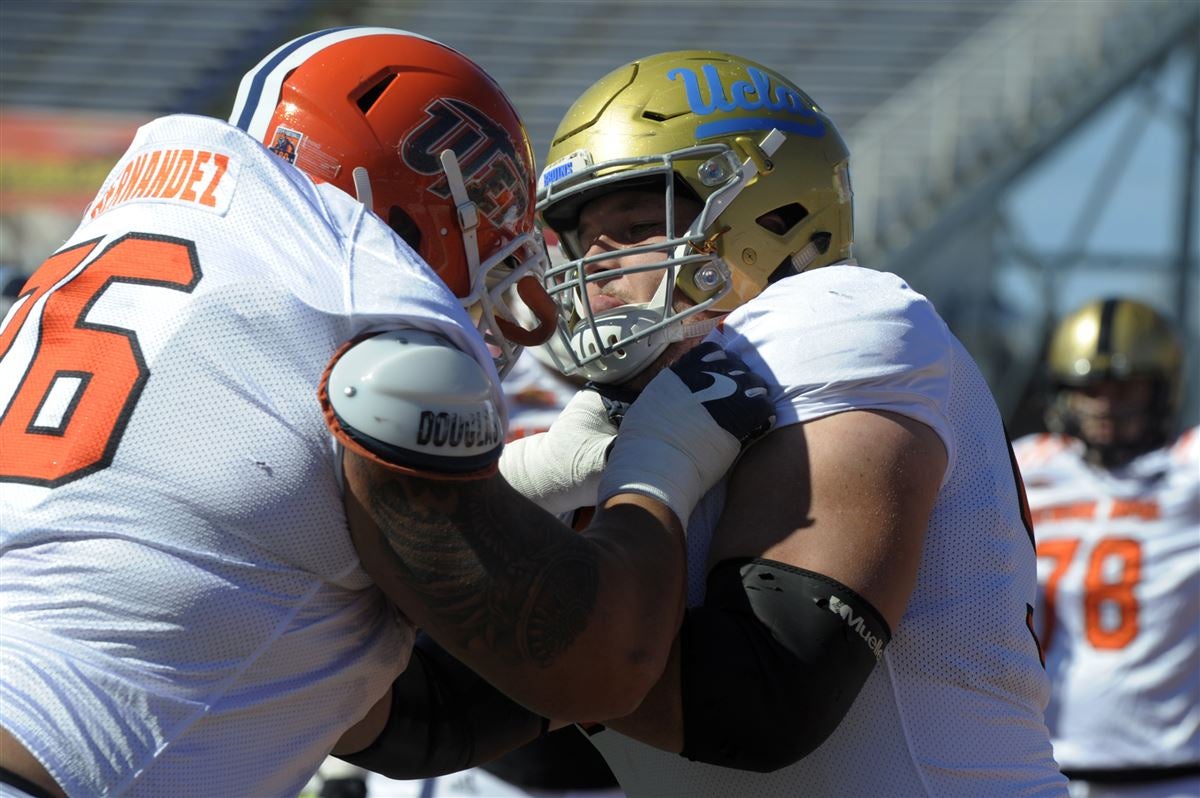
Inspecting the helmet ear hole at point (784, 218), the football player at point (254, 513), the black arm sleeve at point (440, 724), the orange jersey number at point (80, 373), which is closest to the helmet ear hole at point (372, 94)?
the football player at point (254, 513)

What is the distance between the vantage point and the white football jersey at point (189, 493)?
1735 millimetres

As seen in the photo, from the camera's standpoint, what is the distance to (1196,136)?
14.1 m

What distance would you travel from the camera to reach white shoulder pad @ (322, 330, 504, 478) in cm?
172

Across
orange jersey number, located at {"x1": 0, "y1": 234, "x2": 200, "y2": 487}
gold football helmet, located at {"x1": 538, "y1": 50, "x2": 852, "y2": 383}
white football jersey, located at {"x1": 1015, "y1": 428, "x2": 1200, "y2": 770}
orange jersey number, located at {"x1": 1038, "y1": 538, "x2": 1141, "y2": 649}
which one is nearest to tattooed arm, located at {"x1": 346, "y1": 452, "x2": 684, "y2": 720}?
orange jersey number, located at {"x1": 0, "y1": 234, "x2": 200, "y2": 487}

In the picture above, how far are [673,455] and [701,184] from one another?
2.42 ft

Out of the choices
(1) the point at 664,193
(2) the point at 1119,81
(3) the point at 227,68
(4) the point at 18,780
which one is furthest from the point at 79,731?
(2) the point at 1119,81

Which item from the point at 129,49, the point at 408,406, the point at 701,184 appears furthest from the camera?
the point at 129,49

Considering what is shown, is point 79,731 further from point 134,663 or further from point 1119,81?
point 1119,81

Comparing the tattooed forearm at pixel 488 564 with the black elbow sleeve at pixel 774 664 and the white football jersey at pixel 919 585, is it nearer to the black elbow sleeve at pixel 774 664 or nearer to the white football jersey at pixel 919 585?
the black elbow sleeve at pixel 774 664

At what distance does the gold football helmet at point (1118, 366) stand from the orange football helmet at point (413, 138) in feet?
14.9

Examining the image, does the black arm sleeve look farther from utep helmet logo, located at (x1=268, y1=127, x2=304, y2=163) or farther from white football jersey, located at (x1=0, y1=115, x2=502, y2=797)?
utep helmet logo, located at (x1=268, y1=127, x2=304, y2=163)

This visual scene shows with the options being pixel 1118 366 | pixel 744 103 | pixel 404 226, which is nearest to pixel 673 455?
pixel 404 226

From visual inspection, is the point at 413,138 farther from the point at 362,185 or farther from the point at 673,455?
the point at 673,455

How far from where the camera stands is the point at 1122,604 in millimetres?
5812
